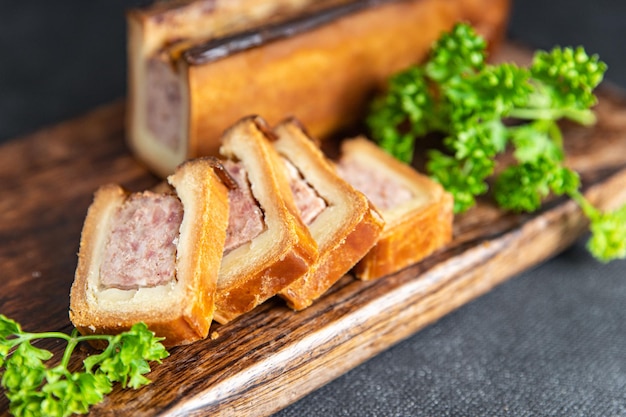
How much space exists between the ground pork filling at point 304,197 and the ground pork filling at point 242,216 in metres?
0.20

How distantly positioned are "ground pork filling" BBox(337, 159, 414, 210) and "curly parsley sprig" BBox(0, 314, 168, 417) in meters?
1.19

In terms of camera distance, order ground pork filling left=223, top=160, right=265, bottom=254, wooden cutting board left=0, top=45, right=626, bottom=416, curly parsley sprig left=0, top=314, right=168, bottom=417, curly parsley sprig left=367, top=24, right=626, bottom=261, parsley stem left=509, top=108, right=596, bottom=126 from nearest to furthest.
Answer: curly parsley sprig left=0, top=314, right=168, bottom=417 < wooden cutting board left=0, top=45, right=626, bottom=416 < ground pork filling left=223, top=160, right=265, bottom=254 < curly parsley sprig left=367, top=24, right=626, bottom=261 < parsley stem left=509, top=108, right=596, bottom=126

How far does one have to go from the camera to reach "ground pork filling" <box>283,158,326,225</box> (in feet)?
11.7

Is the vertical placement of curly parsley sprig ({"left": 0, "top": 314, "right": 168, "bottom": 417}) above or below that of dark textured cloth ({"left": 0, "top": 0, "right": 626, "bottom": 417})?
above

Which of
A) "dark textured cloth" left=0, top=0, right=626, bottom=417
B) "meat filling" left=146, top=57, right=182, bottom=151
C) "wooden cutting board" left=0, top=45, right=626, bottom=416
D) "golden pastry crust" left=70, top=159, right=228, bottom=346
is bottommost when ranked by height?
"dark textured cloth" left=0, top=0, right=626, bottom=417

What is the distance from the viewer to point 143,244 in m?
3.36

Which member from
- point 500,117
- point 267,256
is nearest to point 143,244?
point 267,256

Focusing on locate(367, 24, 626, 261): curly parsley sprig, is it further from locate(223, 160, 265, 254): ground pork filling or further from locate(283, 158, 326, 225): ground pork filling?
locate(223, 160, 265, 254): ground pork filling

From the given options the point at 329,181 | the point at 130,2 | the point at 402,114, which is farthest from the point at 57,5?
the point at 329,181

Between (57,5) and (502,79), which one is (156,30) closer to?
(502,79)

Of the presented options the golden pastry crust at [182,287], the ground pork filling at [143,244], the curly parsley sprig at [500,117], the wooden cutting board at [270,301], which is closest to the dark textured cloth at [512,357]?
the wooden cutting board at [270,301]

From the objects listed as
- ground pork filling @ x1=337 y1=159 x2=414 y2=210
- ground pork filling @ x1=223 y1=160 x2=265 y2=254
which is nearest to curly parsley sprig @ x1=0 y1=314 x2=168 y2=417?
ground pork filling @ x1=223 y1=160 x2=265 y2=254

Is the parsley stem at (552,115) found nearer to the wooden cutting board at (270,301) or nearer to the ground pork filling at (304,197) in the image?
the wooden cutting board at (270,301)

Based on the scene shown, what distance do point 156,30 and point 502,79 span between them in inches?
65.5
